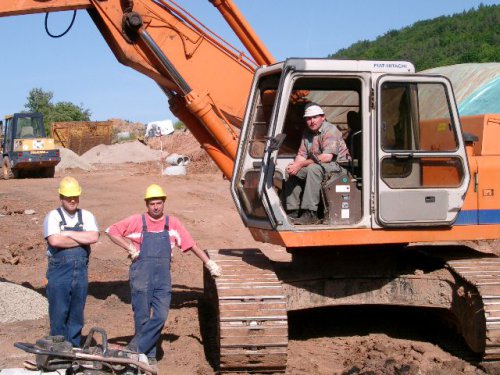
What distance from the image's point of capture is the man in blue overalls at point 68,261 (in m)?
6.91

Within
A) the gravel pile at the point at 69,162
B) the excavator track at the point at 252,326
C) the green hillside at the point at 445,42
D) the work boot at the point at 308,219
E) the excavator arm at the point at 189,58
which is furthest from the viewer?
the green hillside at the point at 445,42

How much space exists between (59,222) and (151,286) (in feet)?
3.15

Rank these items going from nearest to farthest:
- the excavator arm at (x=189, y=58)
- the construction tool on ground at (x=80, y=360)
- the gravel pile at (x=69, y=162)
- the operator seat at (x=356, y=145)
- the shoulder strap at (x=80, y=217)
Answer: the construction tool on ground at (x=80, y=360), the shoulder strap at (x=80, y=217), the operator seat at (x=356, y=145), the excavator arm at (x=189, y=58), the gravel pile at (x=69, y=162)

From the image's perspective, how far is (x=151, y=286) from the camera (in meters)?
7.04

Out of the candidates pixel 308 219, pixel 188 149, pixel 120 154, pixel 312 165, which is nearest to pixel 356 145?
pixel 312 165

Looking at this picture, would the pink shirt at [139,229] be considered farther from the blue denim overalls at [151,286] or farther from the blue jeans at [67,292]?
the blue jeans at [67,292]

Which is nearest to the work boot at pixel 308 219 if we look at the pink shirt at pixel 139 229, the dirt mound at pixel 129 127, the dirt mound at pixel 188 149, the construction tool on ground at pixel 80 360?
the pink shirt at pixel 139 229

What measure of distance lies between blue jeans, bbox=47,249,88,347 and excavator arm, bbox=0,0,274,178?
2.41 metres

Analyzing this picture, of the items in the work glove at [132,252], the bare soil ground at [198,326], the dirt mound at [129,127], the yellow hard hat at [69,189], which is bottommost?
the bare soil ground at [198,326]

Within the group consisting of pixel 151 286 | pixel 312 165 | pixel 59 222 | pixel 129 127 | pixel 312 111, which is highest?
pixel 129 127

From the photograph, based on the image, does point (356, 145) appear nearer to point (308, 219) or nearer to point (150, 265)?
point (308, 219)

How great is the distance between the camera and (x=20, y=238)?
14.5m

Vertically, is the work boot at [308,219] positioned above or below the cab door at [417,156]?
below

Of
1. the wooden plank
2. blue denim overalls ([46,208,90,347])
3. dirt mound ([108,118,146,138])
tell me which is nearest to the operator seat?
the wooden plank
